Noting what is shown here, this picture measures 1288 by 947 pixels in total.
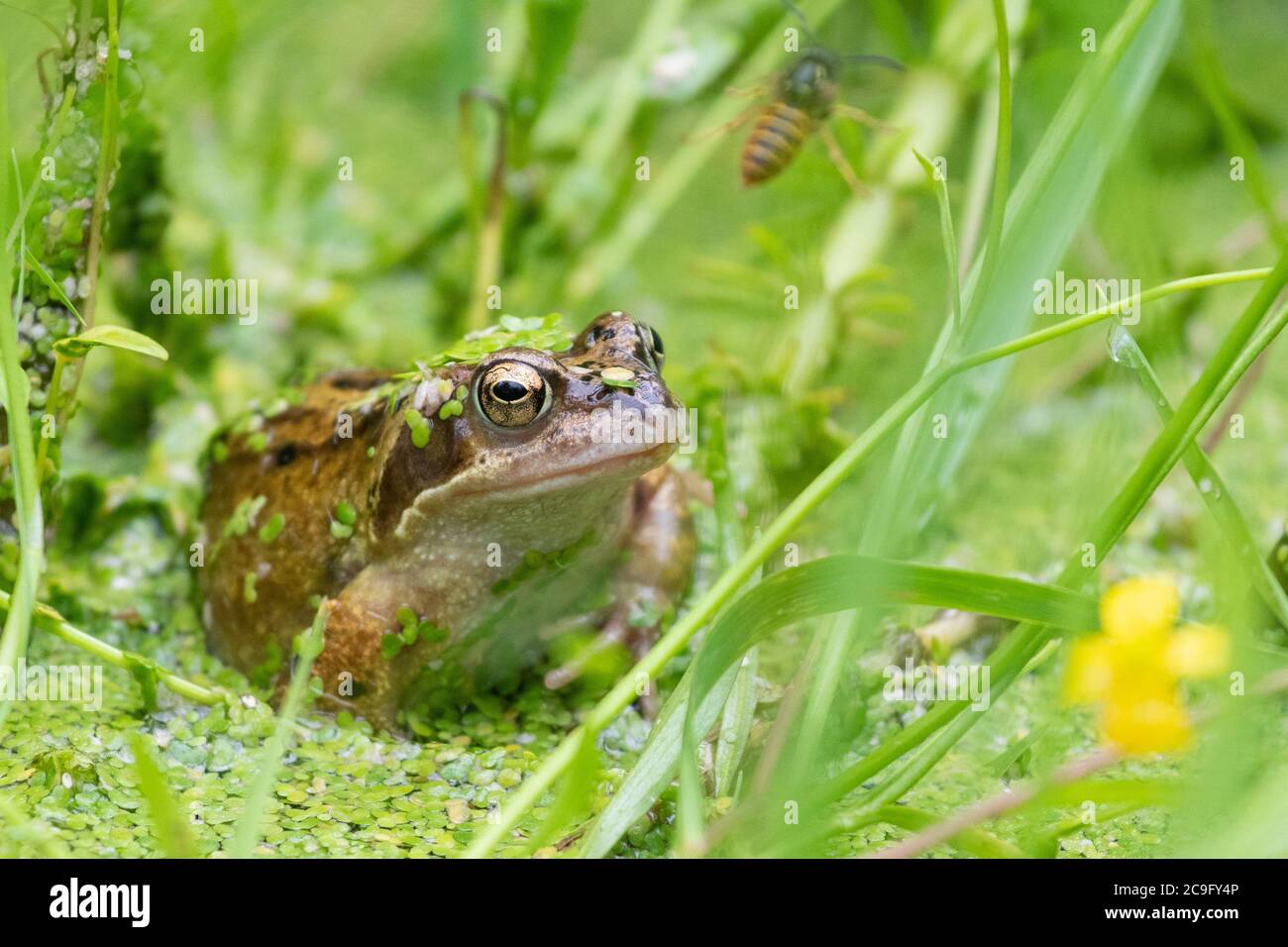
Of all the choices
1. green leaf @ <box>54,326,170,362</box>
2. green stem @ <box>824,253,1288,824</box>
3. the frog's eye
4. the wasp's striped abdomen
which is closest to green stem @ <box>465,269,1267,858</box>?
green stem @ <box>824,253,1288,824</box>

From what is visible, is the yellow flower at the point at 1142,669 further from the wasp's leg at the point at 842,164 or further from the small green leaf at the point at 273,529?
the wasp's leg at the point at 842,164

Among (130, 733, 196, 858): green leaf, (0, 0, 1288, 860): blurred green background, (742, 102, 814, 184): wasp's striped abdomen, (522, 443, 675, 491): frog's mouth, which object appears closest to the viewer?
(130, 733, 196, 858): green leaf

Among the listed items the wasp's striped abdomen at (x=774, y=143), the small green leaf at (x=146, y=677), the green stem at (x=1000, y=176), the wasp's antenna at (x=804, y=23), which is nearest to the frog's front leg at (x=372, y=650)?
the small green leaf at (x=146, y=677)

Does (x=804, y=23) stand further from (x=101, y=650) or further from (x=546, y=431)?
(x=101, y=650)

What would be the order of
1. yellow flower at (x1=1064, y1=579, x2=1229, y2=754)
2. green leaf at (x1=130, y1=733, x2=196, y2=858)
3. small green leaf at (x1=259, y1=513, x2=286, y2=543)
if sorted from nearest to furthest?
yellow flower at (x1=1064, y1=579, x2=1229, y2=754)
green leaf at (x1=130, y1=733, x2=196, y2=858)
small green leaf at (x1=259, y1=513, x2=286, y2=543)

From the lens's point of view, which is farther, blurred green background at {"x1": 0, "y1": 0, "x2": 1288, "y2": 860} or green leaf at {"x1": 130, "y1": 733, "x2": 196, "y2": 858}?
blurred green background at {"x1": 0, "y1": 0, "x2": 1288, "y2": 860}

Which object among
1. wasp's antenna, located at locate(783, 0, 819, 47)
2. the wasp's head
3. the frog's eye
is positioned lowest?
the frog's eye

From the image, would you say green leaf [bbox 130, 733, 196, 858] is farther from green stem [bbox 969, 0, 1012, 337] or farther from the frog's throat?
green stem [bbox 969, 0, 1012, 337]
